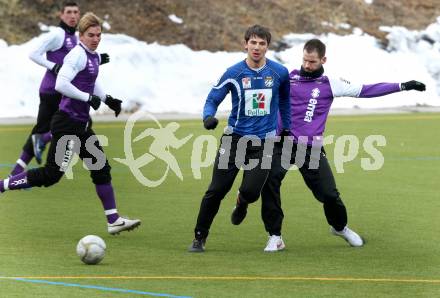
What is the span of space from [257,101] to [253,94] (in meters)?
0.08

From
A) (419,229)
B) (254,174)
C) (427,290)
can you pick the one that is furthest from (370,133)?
(427,290)

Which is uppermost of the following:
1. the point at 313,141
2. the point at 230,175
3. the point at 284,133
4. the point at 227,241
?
the point at 284,133

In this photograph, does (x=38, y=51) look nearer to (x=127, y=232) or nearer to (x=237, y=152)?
(x=127, y=232)

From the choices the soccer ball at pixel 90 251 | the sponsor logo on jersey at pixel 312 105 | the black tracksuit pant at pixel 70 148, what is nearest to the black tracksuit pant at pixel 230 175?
the sponsor logo on jersey at pixel 312 105

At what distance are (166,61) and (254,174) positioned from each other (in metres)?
20.1

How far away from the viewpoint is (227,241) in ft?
39.6

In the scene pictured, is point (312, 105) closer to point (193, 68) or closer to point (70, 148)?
point (70, 148)

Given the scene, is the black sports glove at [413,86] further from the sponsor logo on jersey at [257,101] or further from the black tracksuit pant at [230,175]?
the black tracksuit pant at [230,175]

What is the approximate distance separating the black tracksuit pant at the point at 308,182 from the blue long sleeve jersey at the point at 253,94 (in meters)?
0.37

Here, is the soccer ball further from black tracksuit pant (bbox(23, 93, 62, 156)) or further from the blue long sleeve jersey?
black tracksuit pant (bbox(23, 93, 62, 156))

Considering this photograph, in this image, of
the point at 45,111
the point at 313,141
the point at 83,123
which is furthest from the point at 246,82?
the point at 45,111

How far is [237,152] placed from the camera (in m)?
11.3

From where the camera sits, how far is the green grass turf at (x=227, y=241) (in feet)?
→ 32.0

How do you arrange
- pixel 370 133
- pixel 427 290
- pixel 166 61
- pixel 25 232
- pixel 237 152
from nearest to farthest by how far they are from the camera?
pixel 427 290 → pixel 237 152 → pixel 25 232 → pixel 370 133 → pixel 166 61
